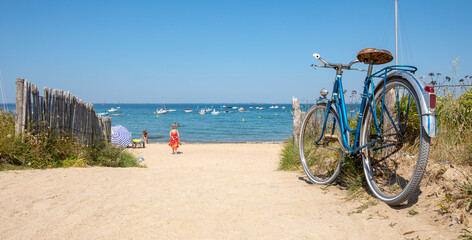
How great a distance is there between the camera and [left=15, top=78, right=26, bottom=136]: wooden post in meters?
6.41

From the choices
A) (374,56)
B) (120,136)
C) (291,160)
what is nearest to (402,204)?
(374,56)

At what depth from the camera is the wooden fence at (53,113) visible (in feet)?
21.1

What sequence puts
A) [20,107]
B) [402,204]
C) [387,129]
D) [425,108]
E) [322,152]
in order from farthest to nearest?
[20,107] < [322,152] < [387,129] < [402,204] < [425,108]

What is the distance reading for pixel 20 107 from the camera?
6.45m

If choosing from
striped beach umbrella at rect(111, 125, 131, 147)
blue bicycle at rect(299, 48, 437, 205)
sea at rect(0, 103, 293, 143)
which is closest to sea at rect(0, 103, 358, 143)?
sea at rect(0, 103, 293, 143)

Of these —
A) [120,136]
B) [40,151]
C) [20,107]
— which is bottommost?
[120,136]

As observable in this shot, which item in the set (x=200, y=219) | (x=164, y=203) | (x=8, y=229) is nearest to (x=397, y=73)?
(x=200, y=219)

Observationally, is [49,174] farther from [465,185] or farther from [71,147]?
[465,185]

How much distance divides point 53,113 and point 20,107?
0.69 metres

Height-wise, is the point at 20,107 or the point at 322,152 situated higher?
the point at 20,107

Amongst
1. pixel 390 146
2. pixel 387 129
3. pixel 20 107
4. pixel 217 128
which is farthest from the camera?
pixel 217 128

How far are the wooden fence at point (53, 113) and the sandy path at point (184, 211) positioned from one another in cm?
119

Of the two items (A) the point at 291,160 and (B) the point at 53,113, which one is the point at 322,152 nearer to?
(A) the point at 291,160

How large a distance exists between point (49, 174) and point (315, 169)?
4.90 meters
